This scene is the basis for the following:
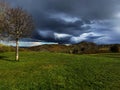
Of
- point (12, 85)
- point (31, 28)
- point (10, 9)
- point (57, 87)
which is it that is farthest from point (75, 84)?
point (10, 9)

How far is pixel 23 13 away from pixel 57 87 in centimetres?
3463

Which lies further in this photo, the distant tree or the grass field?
the distant tree

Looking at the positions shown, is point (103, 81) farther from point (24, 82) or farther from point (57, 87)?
point (24, 82)

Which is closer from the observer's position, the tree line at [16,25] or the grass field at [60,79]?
the grass field at [60,79]

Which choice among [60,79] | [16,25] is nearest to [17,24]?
[16,25]

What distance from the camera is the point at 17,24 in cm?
6481

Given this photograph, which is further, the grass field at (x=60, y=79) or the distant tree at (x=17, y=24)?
the distant tree at (x=17, y=24)

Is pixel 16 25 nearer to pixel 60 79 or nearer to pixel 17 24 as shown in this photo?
pixel 17 24

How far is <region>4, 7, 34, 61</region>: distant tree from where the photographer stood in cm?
6488

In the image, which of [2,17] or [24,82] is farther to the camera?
[2,17]

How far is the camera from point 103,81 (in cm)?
3962

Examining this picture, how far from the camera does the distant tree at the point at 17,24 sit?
6488 cm

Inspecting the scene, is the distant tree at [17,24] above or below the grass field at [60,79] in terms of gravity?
above

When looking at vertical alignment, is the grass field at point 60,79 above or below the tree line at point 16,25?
below
